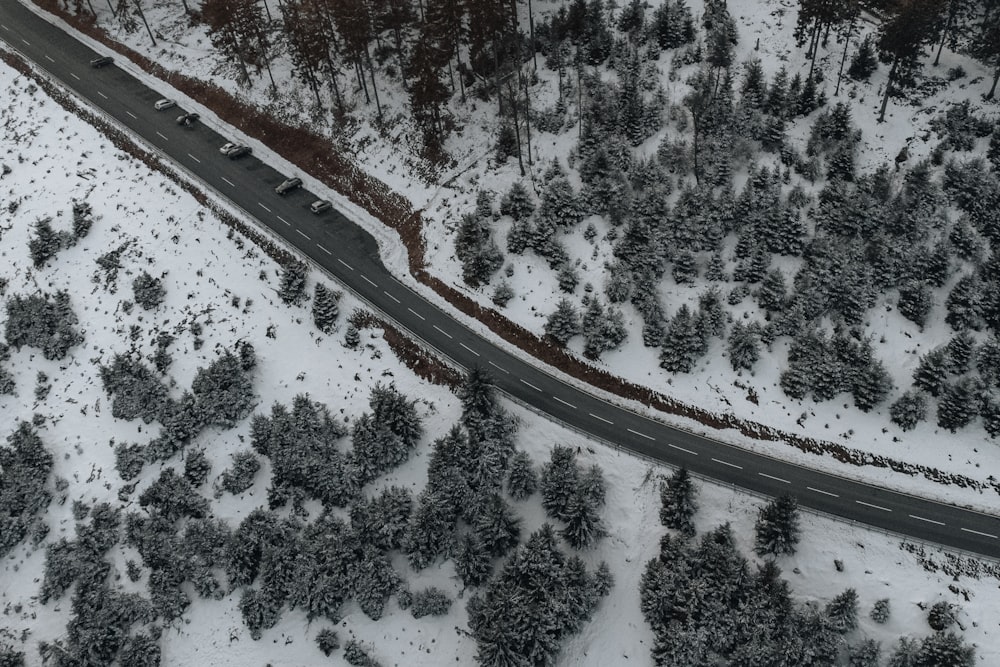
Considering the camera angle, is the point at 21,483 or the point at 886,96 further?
the point at 886,96

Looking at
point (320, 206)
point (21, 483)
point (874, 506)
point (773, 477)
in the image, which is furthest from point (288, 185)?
point (874, 506)

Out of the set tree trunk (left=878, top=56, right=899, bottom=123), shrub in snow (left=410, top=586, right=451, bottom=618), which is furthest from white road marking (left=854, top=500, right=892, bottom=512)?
tree trunk (left=878, top=56, right=899, bottom=123)

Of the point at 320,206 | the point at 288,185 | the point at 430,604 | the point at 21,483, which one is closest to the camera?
the point at 430,604

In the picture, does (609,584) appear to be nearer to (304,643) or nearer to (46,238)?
(304,643)

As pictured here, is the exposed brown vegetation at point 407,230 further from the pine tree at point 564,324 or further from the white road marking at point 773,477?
the white road marking at point 773,477

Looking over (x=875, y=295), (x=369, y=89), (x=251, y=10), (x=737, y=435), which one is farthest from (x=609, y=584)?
(x=251, y=10)

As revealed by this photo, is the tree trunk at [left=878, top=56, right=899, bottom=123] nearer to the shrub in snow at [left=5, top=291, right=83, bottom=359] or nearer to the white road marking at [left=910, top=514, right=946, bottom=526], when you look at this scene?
the white road marking at [left=910, top=514, right=946, bottom=526]

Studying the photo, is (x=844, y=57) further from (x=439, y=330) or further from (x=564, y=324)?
(x=439, y=330)
